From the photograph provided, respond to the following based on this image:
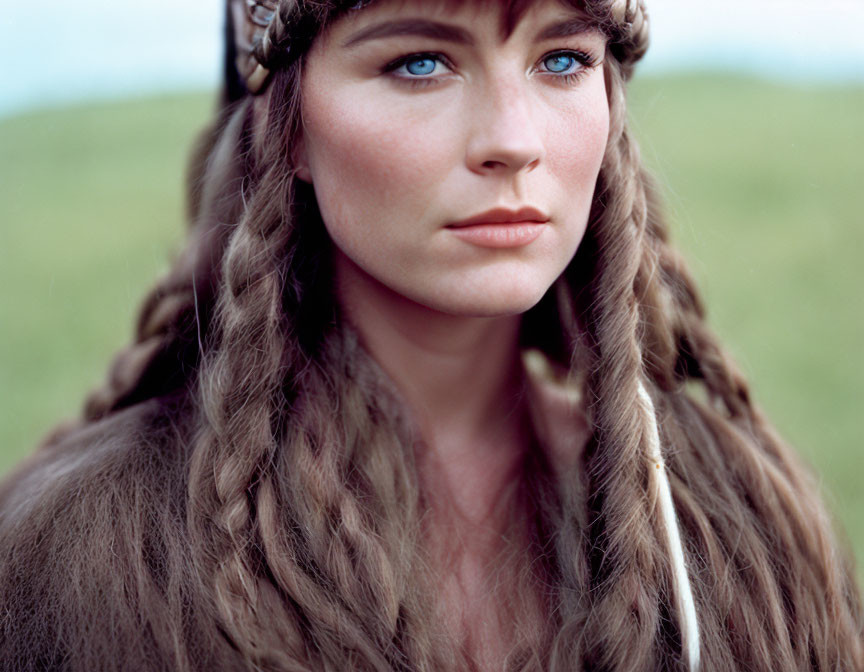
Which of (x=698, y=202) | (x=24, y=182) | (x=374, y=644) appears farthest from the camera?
(x=24, y=182)

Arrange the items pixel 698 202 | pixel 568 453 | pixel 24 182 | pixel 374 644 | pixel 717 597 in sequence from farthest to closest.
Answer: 1. pixel 24 182
2. pixel 698 202
3. pixel 568 453
4. pixel 717 597
5. pixel 374 644

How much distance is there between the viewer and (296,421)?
5.45 ft

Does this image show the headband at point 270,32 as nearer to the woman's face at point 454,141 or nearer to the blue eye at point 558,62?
the woman's face at point 454,141

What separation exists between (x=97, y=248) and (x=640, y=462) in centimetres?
467

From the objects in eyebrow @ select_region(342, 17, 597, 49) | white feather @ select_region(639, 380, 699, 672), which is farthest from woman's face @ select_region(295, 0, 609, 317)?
white feather @ select_region(639, 380, 699, 672)

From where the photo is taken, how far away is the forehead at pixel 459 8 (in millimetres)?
1499

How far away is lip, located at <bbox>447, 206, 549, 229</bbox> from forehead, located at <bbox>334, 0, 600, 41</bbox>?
25 centimetres

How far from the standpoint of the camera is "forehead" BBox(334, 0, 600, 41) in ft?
4.92

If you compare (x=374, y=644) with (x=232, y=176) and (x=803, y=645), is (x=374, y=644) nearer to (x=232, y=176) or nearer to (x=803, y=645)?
(x=803, y=645)

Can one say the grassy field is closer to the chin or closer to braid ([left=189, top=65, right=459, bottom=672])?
braid ([left=189, top=65, right=459, bottom=672])

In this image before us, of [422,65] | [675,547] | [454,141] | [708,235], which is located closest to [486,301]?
[454,141]

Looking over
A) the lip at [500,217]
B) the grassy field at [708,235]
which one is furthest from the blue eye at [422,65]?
the grassy field at [708,235]

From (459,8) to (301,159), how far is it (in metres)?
0.38

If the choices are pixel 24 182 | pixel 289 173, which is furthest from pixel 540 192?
pixel 24 182
